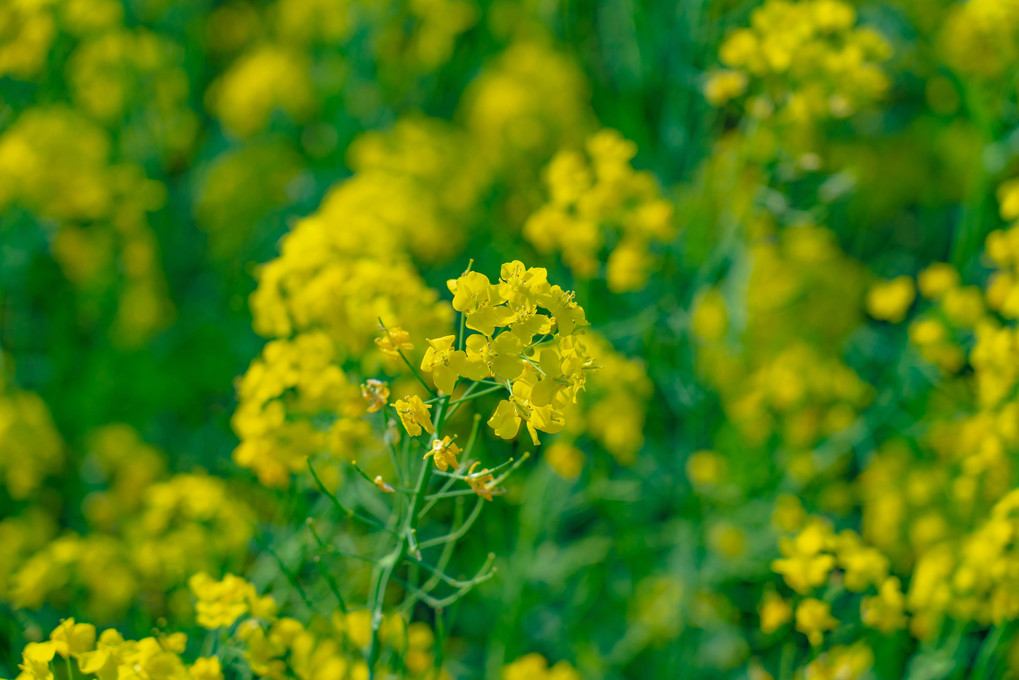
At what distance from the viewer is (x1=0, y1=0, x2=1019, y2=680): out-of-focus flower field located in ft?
5.33

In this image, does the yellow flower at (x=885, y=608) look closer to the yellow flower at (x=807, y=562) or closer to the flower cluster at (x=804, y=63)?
the yellow flower at (x=807, y=562)

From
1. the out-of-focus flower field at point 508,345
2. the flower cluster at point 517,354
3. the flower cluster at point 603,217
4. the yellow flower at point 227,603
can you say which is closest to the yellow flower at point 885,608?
the out-of-focus flower field at point 508,345

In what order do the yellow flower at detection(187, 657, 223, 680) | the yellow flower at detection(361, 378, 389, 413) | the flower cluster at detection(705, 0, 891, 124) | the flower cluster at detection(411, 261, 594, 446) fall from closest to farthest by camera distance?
the flower cluster at detection(411, 261, 594, 446) < the yellow flower at detection(361, 378, 389, 413) < the yellow flower at detection(187, 657, 223, 680) < the flower cluster at detection(705, 0, 891, 124)

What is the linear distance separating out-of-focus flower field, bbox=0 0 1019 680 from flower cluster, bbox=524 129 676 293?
1 centimetres

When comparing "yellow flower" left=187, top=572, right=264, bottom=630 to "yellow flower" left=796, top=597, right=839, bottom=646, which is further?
"yellow flower" left=796, top=597, right=839, bottom=646

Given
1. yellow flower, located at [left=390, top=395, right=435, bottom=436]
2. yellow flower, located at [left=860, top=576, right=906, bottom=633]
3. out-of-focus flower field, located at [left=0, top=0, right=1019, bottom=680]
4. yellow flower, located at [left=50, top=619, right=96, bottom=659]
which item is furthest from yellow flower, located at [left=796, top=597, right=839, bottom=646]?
yellow flower, located at [left=50, top=619, right=96, bottom=659]

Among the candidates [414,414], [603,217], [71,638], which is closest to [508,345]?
[414,414]

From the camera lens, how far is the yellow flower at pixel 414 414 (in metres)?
1.08

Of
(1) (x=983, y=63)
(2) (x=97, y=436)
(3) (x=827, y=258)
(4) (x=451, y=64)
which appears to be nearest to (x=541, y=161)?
(4) (x=451, y=64)

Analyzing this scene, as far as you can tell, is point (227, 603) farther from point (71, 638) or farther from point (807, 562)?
point (807, 562)

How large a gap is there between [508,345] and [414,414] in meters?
0.16

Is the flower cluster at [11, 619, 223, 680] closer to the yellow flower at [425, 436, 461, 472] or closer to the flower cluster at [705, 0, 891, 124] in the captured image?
the yellow flower at [425, 436, 461, 472]

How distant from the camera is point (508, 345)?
1.08 metres

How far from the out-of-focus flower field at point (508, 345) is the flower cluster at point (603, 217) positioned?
0.05ft
